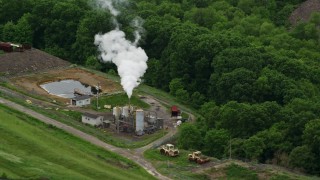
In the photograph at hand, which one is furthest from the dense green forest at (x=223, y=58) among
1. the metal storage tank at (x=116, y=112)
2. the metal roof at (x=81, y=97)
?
the metal roof at (x=81, y=97)

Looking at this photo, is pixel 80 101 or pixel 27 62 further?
pixel 27 62

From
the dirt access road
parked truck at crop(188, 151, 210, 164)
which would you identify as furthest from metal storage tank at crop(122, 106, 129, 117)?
parked truck at crop(188, 151, 210, 164)

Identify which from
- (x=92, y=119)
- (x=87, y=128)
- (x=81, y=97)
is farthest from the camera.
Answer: (x=81, y=97)

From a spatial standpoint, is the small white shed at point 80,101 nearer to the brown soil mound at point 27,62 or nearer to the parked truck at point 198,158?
the brown soil mound at point 27,62

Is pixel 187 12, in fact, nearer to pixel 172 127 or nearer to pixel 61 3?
pixel 61 3

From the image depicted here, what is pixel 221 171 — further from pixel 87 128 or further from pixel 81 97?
pixel 81 97

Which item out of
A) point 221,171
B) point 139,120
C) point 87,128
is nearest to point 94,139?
point 87,128

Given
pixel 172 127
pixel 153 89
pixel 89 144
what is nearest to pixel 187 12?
pixel 153 89
